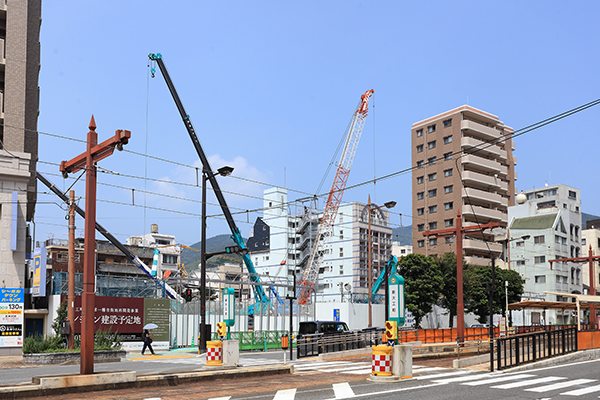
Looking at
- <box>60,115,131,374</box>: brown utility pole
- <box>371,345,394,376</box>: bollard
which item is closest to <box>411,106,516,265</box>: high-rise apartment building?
<box>371,345,394,376</box>: bollard

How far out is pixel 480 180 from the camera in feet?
279

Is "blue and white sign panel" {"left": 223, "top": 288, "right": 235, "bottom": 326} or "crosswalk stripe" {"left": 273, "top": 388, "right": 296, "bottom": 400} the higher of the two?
"blue and white sign panel" {"left": 223, "top": 288, "right": 235, "bottom": 326}

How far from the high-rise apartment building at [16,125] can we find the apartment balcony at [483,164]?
198 ft

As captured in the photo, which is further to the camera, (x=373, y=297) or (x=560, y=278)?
→ (x=560, y=278)

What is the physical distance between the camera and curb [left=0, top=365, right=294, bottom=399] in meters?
12.7

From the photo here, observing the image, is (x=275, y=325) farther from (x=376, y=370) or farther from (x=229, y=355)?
(x=376, y=370)

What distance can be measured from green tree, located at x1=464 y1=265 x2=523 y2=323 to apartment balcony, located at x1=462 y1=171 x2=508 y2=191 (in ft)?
74.3

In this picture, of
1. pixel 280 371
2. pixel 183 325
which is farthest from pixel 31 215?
pixel 280 371

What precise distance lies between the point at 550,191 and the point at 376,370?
348 feet

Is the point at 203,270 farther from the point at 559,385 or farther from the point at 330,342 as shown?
the point at 559,385

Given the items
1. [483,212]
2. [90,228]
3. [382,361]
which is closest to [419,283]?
A: [483,212]

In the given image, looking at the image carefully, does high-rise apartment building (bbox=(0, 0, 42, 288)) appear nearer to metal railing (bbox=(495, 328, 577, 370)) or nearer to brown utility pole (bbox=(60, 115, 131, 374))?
brown utility pole (bbox=(60, 115, 131, 374))

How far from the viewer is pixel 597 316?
38531 mm

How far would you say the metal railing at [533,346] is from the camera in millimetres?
21128
